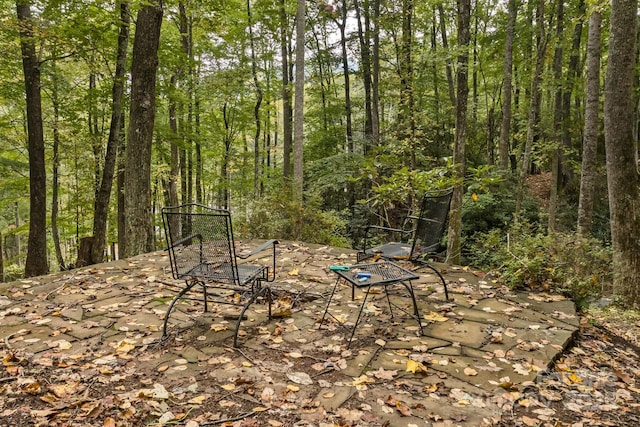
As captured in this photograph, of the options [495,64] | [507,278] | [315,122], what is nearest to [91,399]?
[507,278]

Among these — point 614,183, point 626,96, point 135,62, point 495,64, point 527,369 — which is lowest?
point 527,369

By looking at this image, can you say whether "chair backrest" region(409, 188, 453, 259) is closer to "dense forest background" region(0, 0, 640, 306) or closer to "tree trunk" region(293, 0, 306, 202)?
"dense forest background" region(0, 0, 640, 306)

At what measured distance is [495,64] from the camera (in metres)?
13.7

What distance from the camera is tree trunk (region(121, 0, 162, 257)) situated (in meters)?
5.77

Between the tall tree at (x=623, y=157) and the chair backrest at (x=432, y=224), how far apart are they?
2.19 meters

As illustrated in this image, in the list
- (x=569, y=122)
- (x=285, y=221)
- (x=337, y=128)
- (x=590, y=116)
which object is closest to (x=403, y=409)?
(x=285, y=221)

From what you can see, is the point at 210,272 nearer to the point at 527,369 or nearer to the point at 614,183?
the point at 527,369

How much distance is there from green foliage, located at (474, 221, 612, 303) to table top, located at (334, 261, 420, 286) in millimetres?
1497

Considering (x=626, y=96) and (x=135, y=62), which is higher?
(x=135, y=62)

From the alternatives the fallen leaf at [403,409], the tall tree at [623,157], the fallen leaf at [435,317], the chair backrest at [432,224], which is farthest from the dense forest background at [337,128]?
the fallen leaf at [403,409]

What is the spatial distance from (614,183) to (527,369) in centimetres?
319

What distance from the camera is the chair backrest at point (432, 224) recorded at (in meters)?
3.93

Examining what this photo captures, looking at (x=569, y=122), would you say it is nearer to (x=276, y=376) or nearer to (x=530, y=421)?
(x=530, y=421)

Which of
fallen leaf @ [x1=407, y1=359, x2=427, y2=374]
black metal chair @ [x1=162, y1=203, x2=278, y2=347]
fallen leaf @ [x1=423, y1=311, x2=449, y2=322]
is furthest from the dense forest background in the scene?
black metal chair @ [x1=162, y1=203, x2=278, y2=347]
